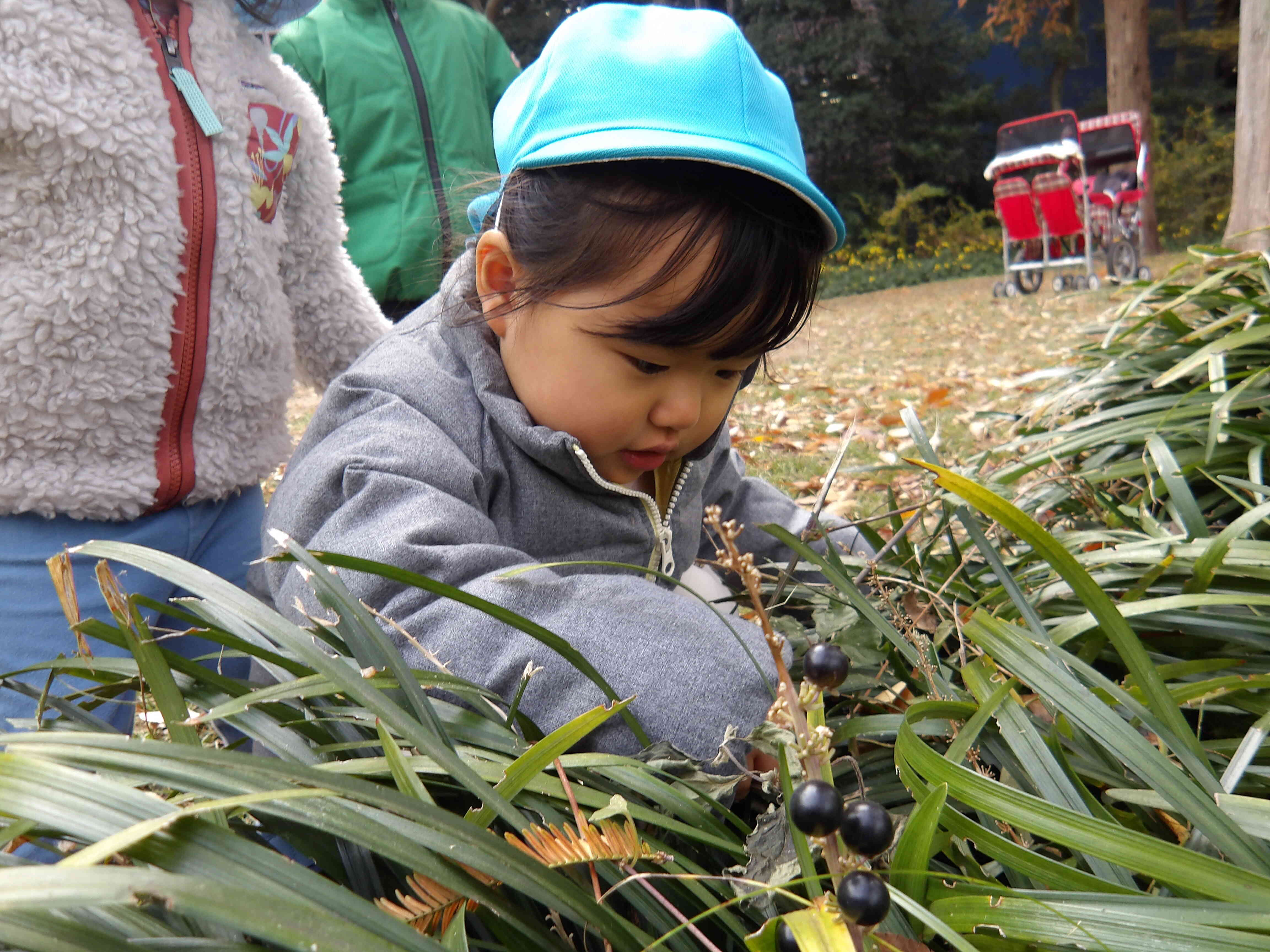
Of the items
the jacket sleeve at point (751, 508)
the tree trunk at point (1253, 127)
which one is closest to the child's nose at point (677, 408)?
the jacket sleeve at point (751, 508)

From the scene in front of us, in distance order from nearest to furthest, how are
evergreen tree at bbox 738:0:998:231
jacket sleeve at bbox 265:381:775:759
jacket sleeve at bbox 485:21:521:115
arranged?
jacket sleeve at bbox 265:381:775:759 → jacket sleeve at bbox 485:21:521:115 → evergreen tree at bbox 738:0:998:231

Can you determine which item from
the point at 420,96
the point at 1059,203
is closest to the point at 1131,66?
the point at 1059,203

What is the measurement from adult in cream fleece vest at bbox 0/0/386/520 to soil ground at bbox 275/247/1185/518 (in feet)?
3.54

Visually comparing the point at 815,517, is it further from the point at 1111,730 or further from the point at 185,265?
the point at 185,265

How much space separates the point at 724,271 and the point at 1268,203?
10.8 feet

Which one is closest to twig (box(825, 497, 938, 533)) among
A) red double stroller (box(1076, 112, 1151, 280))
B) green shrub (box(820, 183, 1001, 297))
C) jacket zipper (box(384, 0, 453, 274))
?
jacket zipper (box(384, 0, 453, 274))

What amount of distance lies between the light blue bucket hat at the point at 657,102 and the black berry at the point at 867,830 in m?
0.88

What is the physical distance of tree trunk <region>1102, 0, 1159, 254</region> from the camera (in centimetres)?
1315

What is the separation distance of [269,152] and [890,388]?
431 centimetres

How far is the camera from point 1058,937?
50cm

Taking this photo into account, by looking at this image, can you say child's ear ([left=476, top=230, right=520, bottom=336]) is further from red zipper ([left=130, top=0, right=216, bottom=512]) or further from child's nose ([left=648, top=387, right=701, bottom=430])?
red zipper ([left=130, top=0, right=216, bottom=512])

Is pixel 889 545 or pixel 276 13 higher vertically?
pixel 276 13

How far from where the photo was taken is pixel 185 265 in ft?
5.03

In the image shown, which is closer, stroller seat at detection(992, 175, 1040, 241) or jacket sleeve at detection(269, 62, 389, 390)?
jacket sleeve at detection(269, 62, 389, 390)
